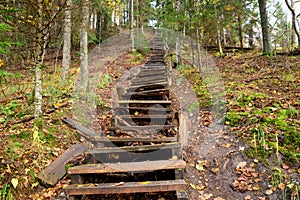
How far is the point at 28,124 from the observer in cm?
481

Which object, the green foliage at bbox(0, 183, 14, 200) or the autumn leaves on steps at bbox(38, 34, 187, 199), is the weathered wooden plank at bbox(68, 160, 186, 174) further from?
the green foliage at bbox(0, 183, 14, 200)

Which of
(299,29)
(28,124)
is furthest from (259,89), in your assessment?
(28,124)

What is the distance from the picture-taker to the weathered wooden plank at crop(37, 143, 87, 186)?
3514 millimetres

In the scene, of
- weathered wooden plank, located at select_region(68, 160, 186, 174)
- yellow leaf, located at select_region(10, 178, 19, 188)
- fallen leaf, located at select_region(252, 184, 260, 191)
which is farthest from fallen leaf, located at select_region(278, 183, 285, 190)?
yellow leaf, located at select_region(10, 178, 19, 188)

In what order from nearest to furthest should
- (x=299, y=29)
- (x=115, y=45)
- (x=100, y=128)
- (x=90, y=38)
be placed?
(x=100, y=128) → (x=299, y=29) → (x=90, y=38) → (x=115, y=45)

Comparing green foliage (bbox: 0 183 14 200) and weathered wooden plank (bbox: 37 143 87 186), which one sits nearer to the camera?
green foliage (bbox: 0 183 14 200)

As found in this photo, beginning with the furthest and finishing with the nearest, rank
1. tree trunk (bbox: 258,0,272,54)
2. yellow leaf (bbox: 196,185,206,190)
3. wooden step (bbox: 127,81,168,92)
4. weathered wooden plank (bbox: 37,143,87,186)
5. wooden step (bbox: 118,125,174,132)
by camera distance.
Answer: tree trunk (bbox: 258,0,272,54) < wooden step (bbox: 127,81,168,92) < wooden step (bbox: 118,125,174,132) < yellow leaf (bbox: 196,185,206,190) < weathered wooden plank (bbox: 37,143,87,186)

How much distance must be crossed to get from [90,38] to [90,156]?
16.9 m

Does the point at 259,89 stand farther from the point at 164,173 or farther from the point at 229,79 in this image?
the point at 164,173

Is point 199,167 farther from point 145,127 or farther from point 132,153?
point 145,127

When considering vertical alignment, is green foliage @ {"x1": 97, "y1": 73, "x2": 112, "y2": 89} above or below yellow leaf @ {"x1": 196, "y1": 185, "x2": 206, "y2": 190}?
A: above

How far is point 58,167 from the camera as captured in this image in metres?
3.77

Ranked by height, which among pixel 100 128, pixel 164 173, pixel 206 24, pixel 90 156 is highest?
pixel 206 24

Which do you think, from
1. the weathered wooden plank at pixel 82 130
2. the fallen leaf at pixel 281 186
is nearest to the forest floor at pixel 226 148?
the fallen leaf at pixel 281 186
